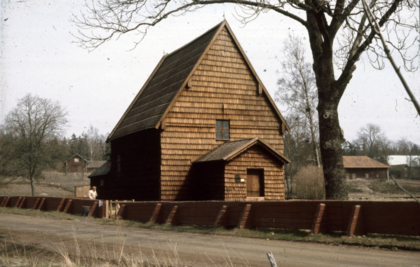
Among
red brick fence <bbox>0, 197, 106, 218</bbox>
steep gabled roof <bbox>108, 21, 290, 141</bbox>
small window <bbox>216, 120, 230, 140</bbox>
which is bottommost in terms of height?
red brick fence <bbox>0, 197, 106, 218</bbox>

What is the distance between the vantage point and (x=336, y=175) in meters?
15.7

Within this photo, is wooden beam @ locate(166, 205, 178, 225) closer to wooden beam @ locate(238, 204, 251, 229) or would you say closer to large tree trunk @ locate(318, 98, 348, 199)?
wooden beam @ locate(238, 204, 251, 229)

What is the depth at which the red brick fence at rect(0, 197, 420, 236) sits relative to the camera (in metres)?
12.0

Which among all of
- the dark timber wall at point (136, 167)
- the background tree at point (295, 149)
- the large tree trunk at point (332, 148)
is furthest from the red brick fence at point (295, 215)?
the background tree at point (295, 149)

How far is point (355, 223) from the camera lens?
12625 mm

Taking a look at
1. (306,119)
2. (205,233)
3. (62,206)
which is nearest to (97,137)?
(306,119)

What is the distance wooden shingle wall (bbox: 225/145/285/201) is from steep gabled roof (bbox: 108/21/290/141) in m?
4.39

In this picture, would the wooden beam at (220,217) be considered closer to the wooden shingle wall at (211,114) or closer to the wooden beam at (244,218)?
the wooden beam at (244,218)

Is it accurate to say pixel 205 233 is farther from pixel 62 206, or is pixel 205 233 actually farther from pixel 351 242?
pixel 62 206

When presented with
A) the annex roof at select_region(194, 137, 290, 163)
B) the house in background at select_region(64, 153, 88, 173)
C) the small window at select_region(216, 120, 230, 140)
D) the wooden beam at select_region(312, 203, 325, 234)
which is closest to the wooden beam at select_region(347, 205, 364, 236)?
the wooden beam at select_region(312, 203, 325, 234)

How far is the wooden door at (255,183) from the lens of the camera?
25.6 meters

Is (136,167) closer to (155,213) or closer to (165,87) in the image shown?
(165,87)

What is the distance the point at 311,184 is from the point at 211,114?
58.2 feet

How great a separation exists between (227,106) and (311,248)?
1715 centimetres
